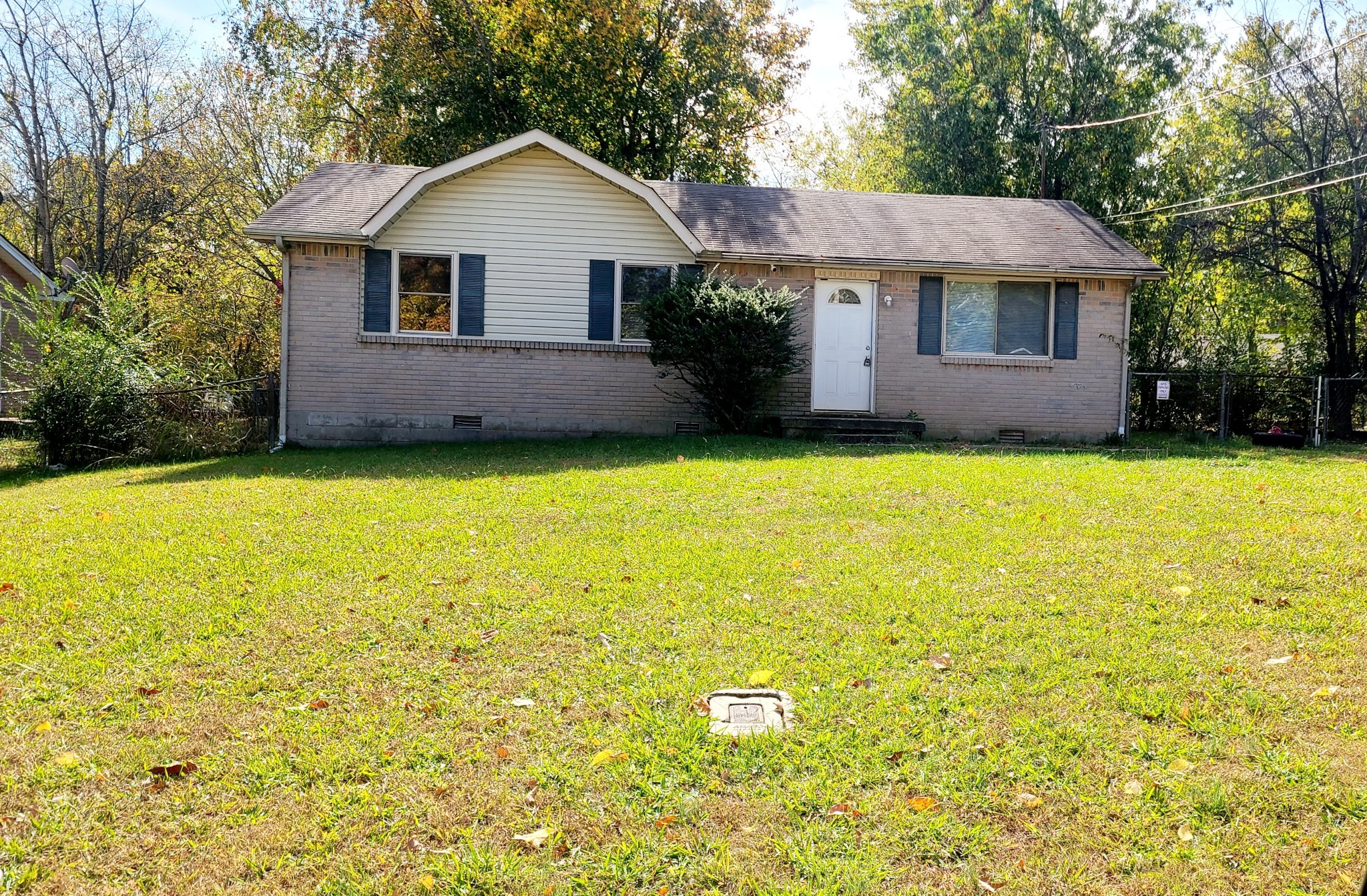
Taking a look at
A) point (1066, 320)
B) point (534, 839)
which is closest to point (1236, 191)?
point (1066, 320)

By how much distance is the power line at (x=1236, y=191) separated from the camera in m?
18.3

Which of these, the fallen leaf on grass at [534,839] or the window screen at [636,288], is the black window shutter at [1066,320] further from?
the fallen leaf on grass at [534,839]

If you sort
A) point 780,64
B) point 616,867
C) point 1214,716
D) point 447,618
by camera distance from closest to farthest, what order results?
point 616,867 < point 1214,716 < point 447,618 < point 780,64

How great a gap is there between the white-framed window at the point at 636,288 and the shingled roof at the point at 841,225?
795mm

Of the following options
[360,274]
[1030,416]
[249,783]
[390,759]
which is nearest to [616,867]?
[390,759]

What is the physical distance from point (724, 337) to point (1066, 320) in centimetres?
619

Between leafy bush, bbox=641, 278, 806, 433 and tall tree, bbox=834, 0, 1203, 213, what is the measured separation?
13370 mm

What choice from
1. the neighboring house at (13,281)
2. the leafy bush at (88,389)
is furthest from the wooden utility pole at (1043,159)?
the neighboring house at (13,281)

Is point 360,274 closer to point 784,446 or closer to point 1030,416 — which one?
point 784,446

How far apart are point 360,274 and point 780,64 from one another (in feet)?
56.0

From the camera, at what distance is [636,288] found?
1512 cm

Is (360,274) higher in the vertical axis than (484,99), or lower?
lower

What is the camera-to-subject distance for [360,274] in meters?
14.5

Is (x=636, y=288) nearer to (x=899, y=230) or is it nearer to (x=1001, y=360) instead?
(x=899, y=230)
